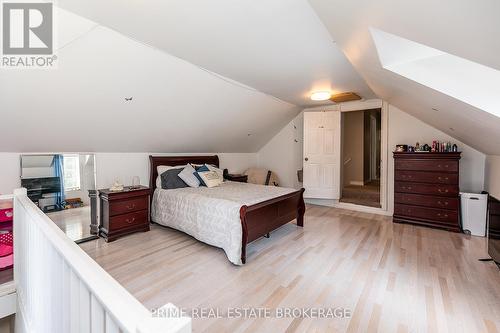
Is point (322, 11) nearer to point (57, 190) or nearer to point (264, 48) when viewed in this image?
point (264, 48)

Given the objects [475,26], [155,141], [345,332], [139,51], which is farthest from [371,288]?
[155,141]

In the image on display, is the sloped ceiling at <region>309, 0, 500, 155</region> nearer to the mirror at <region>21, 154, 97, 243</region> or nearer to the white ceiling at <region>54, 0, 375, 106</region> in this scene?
the white ceiling at <region>54, 0, 375, 106</region>

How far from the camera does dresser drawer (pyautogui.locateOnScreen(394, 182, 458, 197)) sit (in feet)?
11.4

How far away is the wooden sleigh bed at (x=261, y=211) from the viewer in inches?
104

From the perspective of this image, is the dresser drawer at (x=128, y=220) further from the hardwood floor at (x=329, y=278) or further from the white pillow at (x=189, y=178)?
the white pillow at (x=189, y=178)

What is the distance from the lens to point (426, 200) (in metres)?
3.69

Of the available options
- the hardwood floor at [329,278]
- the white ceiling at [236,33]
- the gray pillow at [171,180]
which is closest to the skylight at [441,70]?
the white ceiling at [236,33]

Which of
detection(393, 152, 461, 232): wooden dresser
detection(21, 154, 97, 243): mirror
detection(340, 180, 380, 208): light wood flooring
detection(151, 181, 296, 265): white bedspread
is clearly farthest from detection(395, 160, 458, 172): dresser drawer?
detection(21, 154, 97, 243): mirror

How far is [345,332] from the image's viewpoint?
1600 millimetres

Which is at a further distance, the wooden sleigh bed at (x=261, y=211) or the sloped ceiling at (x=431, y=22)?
the wooden sleigh bed at (x=261, y=211)

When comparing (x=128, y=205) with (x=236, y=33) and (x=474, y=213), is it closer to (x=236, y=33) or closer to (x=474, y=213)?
(x=236, y=33)

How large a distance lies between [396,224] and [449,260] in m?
1.30

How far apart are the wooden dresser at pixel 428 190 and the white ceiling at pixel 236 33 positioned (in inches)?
76.3

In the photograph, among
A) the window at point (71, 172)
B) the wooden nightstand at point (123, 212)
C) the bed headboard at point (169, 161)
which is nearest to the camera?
the wooden nightstand at point (123, 212)
